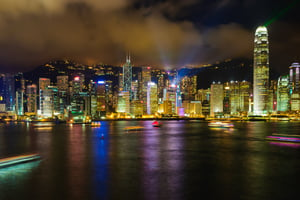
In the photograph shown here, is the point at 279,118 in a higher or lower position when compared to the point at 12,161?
lower

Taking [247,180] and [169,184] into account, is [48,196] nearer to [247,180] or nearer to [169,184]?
[169,184]

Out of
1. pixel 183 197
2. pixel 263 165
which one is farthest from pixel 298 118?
pixel 183 197

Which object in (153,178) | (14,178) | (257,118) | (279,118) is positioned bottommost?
(279,118)

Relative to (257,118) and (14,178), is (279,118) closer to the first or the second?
(257,118)

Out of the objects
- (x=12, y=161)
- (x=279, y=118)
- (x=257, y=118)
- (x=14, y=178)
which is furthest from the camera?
(x=279, y=118)

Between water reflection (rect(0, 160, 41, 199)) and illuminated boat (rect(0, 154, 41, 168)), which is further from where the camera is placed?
illuminated boat (rect(0, 154, 41, 168))

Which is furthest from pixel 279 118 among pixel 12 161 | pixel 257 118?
pixel 12 161

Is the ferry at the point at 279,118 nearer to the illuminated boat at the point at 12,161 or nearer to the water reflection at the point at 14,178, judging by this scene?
the illuminated boat at the point at 12,161

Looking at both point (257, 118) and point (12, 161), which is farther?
point (257, 118)

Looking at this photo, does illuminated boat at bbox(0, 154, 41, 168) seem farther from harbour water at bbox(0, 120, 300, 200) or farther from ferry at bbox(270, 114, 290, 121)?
ferry at bbox(270, 114, 290, 121)

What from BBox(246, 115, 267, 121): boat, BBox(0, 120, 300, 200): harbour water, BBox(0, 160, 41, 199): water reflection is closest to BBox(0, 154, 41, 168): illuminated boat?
BBox(0, 160, 41, 199): water reflection

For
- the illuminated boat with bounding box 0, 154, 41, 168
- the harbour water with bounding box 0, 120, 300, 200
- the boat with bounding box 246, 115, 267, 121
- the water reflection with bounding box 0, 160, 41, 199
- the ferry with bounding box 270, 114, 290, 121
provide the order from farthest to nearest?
the ferry with bounding box 270, 114, 290, 121 < the boat with bounding box 246, 115, 267, 121 < the illuminated boat with bounding box 0, 154, 41, 168 < the water reflection with bounding box 0, 160, 41, 199 < the harbour water with bounding box 0, 120, 300, 200
